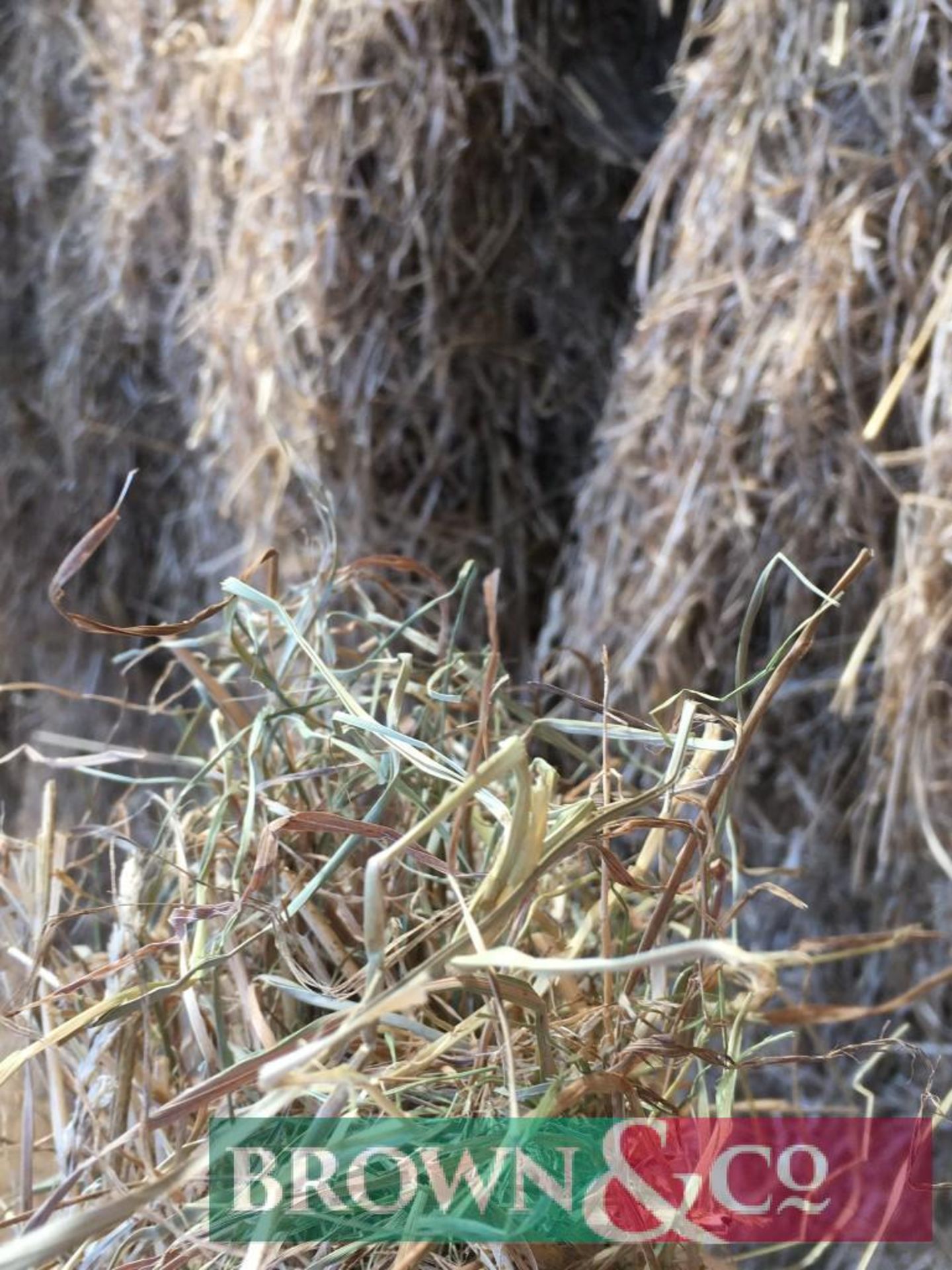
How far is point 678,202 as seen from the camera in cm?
80

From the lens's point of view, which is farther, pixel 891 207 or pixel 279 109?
pixel 279 109

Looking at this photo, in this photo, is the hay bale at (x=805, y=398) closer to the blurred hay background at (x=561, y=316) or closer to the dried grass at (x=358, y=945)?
the blurred hay background at (x=561, y=316)

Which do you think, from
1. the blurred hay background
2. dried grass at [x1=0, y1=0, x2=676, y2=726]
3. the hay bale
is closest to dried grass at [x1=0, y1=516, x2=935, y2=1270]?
the blurred hay background

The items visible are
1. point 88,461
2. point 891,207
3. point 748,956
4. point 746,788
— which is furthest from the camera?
point 88,461

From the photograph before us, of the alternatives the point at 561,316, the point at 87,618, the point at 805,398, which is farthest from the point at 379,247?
the point at 87,618

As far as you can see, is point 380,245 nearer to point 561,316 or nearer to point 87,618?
point 561,316

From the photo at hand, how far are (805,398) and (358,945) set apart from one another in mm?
459

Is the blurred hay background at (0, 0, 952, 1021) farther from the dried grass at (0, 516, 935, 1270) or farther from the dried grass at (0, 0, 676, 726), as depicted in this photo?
the dried grass at (0, 516, 935, 1270)

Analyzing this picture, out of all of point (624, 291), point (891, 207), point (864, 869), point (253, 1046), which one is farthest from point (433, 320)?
point (253, 1046)

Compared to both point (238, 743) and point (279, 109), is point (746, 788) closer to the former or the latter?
point (238, 743)

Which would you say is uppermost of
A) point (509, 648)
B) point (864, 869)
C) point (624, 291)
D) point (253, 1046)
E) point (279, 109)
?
point (279, 109)

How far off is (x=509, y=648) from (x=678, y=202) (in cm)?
34

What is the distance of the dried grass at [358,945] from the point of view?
0.82ft

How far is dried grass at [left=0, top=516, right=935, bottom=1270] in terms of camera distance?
25cm
